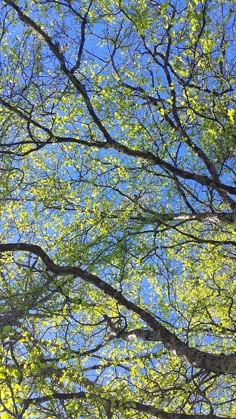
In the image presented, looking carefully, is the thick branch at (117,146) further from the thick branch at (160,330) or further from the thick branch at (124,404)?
the thick branch at (124,404)

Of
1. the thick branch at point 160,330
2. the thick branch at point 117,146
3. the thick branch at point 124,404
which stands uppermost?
the thick branch at point 117,146

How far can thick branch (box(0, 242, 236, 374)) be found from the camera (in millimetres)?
6688

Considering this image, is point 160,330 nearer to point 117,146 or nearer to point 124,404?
point 124,404

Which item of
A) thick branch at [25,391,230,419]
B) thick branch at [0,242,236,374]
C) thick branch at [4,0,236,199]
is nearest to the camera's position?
thick branch at [25,391,230,419]

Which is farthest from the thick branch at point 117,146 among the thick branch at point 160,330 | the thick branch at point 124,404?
the thick branch at point 124,404

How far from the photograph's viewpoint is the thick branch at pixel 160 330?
263 inches

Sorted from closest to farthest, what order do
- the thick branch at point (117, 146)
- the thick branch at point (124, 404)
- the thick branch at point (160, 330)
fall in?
the thick branch at point (124, 404), the thick branch at point (160, 330), the thick branch at point (117, 146)

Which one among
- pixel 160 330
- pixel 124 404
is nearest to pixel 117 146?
pixel 160 330

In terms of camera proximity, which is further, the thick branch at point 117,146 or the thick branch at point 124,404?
the thick branch at point 117,146

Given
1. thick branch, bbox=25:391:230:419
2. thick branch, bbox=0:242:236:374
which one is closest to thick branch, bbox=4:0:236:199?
thick branch, bbox=0:242:236:374

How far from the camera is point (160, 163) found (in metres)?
8.20

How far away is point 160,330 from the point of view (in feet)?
23.4

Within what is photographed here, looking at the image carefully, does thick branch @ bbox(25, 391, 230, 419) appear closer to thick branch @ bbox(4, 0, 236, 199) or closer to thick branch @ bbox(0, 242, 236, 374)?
thick branch @ bbox(0, 242, 236, 374)

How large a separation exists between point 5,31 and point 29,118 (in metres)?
1.25
